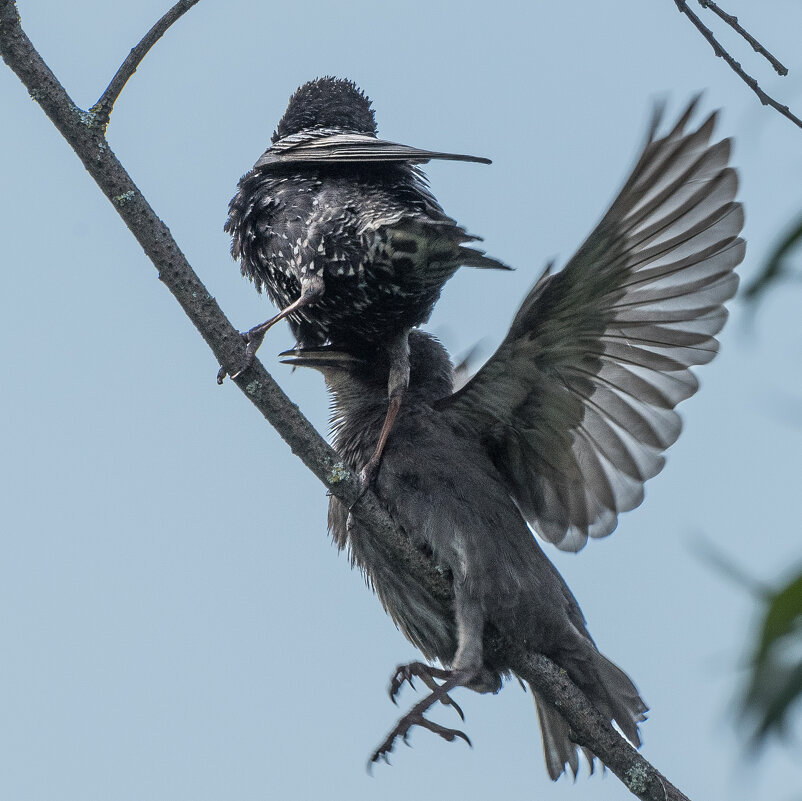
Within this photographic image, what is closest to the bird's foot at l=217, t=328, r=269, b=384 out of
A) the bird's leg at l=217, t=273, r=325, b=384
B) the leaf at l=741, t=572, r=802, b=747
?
the bird's leg at l=217, t=273, r=325, b=384

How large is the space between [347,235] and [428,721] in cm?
194

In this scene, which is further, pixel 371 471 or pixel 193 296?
pixel 371 471

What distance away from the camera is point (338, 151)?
15.2 ft

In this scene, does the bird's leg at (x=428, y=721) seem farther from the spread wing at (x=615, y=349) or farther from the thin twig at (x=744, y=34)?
the thin twig at (x=744, y=34)

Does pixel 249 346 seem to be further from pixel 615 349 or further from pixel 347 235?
pixel 615 349

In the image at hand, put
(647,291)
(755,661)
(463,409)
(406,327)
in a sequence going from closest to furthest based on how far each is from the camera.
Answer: (755,661) < (647,291) < (463,409) < (406,327)

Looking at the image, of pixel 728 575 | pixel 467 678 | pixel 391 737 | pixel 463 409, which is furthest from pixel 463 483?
pixel 728 575

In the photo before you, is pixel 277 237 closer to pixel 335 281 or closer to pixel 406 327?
pixel 335 281

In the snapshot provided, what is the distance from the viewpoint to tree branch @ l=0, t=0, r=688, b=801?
3352 millimetres

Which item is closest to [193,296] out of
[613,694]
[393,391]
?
[393,391]

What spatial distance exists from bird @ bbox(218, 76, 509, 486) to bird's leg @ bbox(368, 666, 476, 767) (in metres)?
0.82

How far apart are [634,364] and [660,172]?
83 cm

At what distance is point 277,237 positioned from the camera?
4.57 meters

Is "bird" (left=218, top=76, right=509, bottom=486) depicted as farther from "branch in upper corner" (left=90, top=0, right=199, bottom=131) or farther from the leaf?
the leaf
